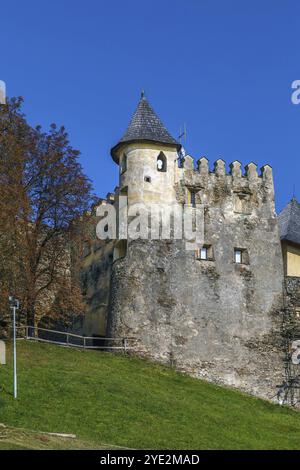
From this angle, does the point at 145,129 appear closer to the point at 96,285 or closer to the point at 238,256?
the point at 238,256

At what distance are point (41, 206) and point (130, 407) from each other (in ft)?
51.7

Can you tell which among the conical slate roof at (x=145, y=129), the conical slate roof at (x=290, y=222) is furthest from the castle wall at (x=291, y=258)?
the conical slate roof at (x=145, y=129)

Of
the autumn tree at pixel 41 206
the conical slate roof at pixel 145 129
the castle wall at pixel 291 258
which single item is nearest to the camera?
the autumn tree at pixel 41 206

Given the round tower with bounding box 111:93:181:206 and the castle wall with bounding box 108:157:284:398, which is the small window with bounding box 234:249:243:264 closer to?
the castle wall with bounding box 108:157:284:398

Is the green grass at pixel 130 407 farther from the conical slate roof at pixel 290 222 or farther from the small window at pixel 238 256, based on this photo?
the conical slate roof at pixel 290 222

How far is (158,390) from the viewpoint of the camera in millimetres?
44312

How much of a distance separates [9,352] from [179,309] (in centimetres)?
1078

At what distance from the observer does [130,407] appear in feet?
129

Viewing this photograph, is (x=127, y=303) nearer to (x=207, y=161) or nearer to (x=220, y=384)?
(x=220, y=384)

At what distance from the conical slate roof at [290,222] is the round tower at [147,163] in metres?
8.77

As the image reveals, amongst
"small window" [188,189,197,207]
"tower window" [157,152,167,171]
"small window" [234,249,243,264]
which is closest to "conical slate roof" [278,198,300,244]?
"small window" [234,249,243,264]

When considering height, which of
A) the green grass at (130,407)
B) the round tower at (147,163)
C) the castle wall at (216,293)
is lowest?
the green grass at (130,407)

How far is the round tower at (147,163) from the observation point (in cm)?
5344

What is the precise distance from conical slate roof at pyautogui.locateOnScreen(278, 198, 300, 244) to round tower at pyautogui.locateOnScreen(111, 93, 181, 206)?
28.8ft
